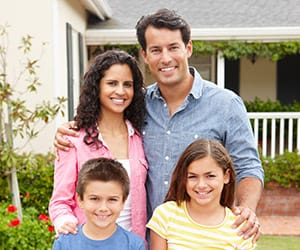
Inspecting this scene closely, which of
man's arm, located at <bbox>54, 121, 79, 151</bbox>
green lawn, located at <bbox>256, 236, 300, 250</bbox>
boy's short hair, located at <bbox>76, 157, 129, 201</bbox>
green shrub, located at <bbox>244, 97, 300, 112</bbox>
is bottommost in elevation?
green lawn, located at <bbox>256, 236, 300, 250</bbox>

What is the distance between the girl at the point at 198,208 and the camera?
2449mm

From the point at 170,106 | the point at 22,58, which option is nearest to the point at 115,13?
the point at 22,58

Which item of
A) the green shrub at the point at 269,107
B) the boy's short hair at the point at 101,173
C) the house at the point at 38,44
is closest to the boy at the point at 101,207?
the boy's short hair at the point at 101,173

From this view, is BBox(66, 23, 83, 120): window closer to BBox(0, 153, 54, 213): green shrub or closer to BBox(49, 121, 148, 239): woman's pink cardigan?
BBox(0, 153, 54, 213): green shrub

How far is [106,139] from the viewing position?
2662mm

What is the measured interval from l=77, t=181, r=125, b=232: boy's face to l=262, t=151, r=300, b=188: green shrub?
20.8 ft

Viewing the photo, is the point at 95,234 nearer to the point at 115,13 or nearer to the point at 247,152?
the point at 247,152

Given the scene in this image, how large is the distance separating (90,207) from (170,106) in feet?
2.39

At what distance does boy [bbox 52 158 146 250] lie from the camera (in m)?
2.38

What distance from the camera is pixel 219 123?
2.71 metres

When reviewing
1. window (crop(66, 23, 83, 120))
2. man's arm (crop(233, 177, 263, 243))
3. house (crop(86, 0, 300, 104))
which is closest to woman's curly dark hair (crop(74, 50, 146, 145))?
man's arm (crop(233, 177, 263, 243))

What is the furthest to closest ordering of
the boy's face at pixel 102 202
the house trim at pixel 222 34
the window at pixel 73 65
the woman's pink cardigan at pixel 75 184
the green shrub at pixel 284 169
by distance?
the house trim at pixel 222 34 → the green shrub at pixel 284 169 → the window at pixel 73 65 → the woman's pink cardigan at pixel 75 184 → the boy's face at pixel 102 202

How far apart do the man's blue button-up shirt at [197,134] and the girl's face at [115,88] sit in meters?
0.24

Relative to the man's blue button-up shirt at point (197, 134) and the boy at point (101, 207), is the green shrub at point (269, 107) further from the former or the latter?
the boy at point (101, 207)
